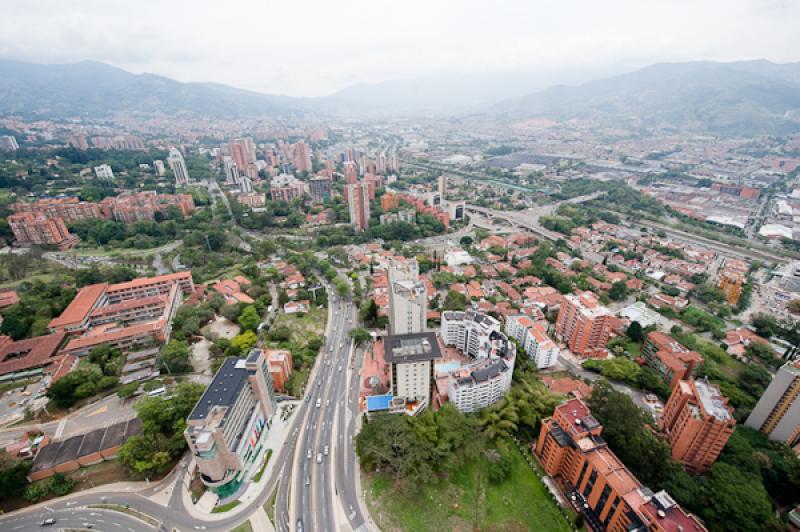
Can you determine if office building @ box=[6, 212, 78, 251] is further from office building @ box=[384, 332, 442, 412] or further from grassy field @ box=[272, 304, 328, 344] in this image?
office building @ box=[384, 332, 442, 412]

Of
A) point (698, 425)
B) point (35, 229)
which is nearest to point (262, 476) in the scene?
point (698, 425)

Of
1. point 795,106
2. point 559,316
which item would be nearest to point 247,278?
point 559,316

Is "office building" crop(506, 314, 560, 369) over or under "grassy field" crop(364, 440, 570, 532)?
over

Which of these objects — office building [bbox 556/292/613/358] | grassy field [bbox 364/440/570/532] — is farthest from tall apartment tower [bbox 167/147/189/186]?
office building [bbox 556/292/613/358]

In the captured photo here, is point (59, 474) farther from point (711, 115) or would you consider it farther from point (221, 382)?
point (711, 115)

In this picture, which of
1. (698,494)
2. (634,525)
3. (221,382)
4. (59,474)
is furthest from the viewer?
(221,382)
